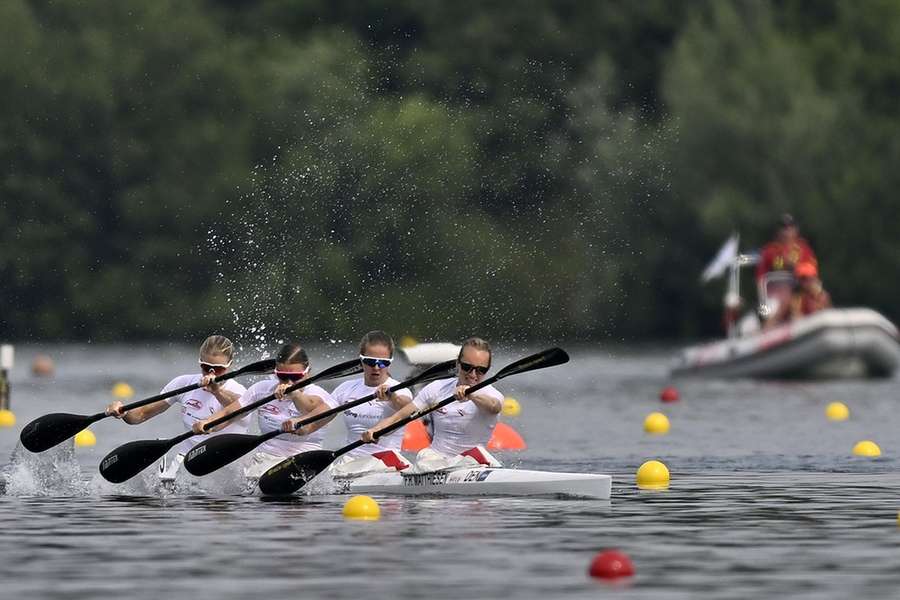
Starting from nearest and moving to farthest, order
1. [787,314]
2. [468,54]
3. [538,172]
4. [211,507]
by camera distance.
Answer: [211,507], [787,314], [538,172], [468,54]

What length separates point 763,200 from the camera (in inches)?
2242

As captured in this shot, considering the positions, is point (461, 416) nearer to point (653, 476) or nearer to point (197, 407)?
point (653, 476)

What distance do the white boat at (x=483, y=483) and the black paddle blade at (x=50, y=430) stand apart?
2583mm

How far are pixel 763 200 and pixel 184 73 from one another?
19.8 meters

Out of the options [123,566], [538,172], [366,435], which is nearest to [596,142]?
[538,172]

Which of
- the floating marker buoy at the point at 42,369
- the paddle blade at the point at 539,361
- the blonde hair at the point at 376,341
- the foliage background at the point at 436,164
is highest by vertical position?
the foliage background at the point at 436,164

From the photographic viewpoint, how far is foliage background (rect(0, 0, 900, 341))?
54.8 m

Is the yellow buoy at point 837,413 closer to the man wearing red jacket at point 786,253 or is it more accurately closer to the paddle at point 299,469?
the man wearing red jacket at point 786,253

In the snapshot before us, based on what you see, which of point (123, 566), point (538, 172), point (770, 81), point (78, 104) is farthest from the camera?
point (78, 104)

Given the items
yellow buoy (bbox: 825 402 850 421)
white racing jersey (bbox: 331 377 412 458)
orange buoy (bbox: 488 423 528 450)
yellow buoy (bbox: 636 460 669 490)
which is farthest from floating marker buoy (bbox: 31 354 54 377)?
yellow buoy (bbox: 636 460 669 490)

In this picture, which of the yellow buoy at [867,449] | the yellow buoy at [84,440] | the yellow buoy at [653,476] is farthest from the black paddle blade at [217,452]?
the yellow buoy at [867,449]

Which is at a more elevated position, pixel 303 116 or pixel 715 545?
pixel 303 116

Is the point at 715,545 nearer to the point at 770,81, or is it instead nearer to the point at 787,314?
the point at 787,314

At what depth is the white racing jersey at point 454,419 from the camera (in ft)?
59.3
